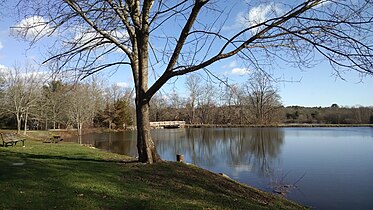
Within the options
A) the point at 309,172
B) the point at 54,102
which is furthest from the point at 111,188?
the point at 54,102

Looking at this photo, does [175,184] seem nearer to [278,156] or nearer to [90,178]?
[90,178]

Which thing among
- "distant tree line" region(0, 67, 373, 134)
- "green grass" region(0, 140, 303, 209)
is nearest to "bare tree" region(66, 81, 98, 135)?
"distant tree line" region(0, 67, 373, 134)

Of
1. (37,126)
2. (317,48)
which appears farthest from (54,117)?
(317,48)

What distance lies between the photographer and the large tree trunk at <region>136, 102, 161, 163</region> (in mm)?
8781

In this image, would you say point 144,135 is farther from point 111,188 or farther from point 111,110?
point 111,110

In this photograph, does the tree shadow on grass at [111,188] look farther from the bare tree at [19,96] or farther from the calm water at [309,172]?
the bare tree at [19,96]

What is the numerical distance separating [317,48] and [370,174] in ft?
33.8

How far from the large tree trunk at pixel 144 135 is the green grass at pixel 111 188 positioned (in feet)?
1.19

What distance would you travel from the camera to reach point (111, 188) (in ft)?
19.1

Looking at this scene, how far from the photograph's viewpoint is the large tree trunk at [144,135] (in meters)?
8.78

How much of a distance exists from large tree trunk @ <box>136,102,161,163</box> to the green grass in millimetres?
363

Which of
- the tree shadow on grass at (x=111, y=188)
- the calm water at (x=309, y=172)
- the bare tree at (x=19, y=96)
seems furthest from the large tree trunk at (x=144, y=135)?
the bare tree at (x=19, y=96)

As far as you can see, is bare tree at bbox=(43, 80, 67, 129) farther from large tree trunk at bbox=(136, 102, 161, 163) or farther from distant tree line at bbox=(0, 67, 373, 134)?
large tree trunk at bbox=(136, 102, 161, 163)

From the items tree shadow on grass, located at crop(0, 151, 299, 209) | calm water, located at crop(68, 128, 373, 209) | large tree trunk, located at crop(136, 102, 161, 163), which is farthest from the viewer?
calm water, located at crop(68, 128, 373, 209)
